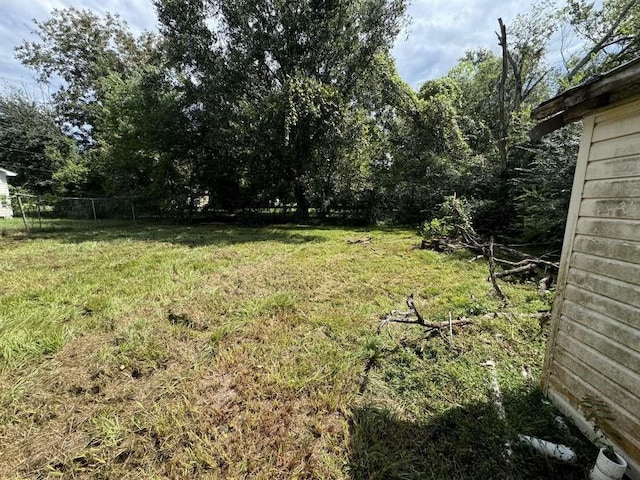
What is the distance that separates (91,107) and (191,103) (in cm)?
1559

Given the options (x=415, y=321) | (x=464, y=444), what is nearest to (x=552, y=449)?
(x=464, y=444)

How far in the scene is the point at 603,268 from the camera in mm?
1489

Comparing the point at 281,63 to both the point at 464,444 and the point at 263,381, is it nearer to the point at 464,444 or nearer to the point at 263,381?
the point at 263,381

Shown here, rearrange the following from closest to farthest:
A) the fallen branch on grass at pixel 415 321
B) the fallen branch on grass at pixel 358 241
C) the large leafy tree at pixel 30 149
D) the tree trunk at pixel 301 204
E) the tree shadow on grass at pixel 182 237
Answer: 1. the fallen branch on grass at pixel 415 321
2. the fallen branch on grass at pixel 358 241
3. the tree shadow on grass at pixel 182 237
4. the tree trunk at pixel 301 204
5. the large leafy tree at pixel 30 149

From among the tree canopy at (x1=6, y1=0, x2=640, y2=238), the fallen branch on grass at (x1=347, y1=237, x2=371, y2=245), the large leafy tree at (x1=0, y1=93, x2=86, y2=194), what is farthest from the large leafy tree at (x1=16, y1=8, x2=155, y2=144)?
the fallen branch on grass at (x1=347, y1=237, x2=371, y2=245)

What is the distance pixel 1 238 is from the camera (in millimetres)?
7332

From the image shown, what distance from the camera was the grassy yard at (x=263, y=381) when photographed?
1511 mm

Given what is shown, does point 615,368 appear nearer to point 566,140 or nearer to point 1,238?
point 566,140

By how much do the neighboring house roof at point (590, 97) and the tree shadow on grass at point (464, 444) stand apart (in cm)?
178

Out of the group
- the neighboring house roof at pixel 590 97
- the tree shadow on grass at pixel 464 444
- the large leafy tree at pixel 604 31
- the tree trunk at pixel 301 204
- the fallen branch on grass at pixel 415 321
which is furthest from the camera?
the tree trunk at pixel 301 204

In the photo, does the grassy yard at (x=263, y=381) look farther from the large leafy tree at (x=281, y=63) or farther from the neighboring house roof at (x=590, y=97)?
the large leafy tree at (x=281, y=63)

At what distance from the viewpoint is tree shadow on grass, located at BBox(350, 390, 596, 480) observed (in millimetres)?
1435

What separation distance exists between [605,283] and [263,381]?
2.18 metres

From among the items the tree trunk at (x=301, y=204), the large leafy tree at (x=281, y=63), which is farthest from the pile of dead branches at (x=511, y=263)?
the tree trunk at (x=301, y=204)
